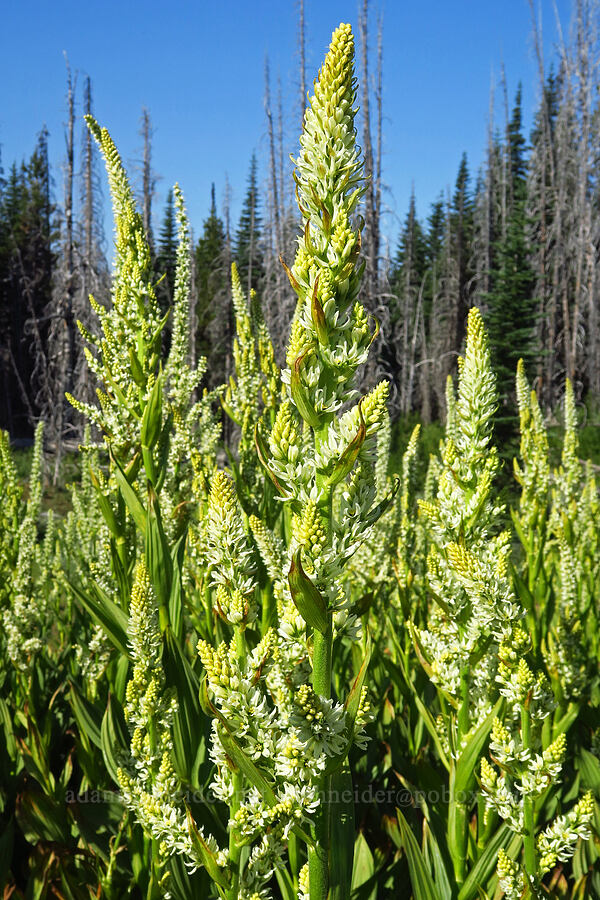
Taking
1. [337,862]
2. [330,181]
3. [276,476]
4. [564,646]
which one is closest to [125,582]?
[337,862]

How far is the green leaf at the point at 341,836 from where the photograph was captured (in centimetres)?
176

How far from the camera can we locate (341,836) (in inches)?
80.8

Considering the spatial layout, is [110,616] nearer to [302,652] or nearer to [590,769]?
[302,652]

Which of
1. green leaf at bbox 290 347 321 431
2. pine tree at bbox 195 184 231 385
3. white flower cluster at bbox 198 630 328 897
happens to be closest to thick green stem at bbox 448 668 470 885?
white flower cluster at bbox 198 630 328 897

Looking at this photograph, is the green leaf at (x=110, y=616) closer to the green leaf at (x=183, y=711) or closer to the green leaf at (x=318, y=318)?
the green leaf at (x=183, y=711)

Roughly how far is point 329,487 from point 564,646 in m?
3.09

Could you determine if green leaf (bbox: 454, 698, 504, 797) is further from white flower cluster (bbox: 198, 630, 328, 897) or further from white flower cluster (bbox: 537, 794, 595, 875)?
white flower cluster (bbox: 198, 630, 328, 897)

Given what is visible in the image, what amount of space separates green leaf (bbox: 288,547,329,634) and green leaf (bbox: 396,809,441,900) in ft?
4.70

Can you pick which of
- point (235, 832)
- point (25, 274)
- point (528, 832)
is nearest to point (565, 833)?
point (528, 832)

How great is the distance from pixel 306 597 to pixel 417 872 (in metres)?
1.62

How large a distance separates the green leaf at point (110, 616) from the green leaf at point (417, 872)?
1.43 m

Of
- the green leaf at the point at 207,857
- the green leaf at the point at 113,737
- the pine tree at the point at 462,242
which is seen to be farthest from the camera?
the pine tree at the point at 462,242

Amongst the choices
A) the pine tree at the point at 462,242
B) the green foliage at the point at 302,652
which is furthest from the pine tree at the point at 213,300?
the green foliage at the point at 302,652

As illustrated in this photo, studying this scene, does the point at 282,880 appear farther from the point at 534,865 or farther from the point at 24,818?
the point at 24,818
